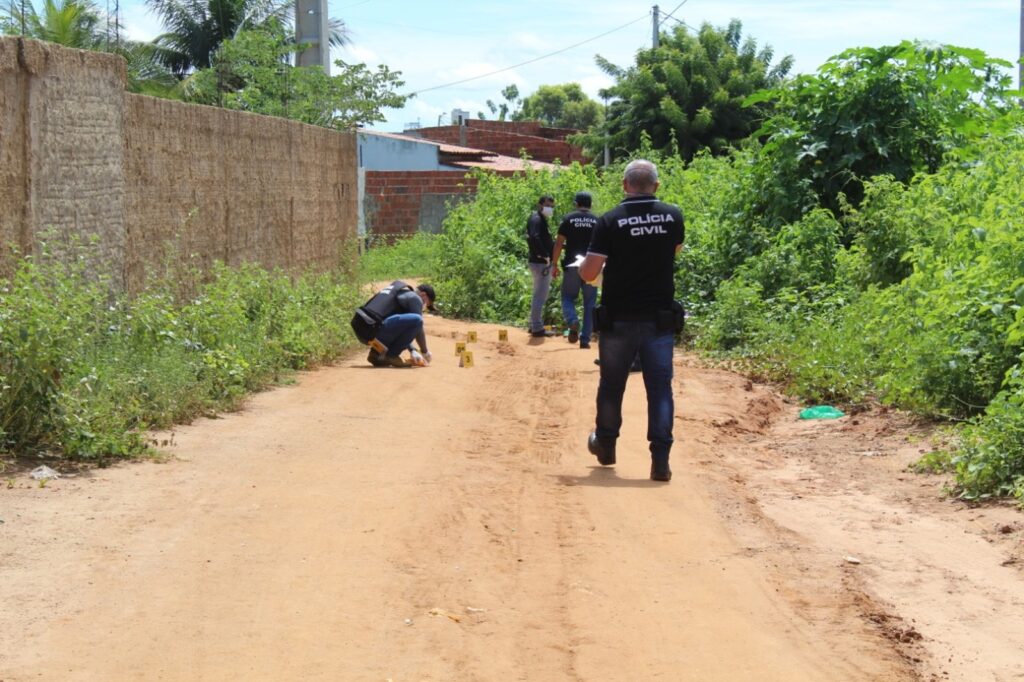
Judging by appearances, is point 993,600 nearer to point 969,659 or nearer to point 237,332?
point 969,659

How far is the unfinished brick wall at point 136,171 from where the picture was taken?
8.73 m

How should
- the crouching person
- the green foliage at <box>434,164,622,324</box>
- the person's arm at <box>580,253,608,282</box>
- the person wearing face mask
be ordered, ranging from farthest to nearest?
the green foliage at <box>434,164,622,324</box> < the person wearing face mask < the crouching person < the person's arm at <box>580,253,608,282</box>

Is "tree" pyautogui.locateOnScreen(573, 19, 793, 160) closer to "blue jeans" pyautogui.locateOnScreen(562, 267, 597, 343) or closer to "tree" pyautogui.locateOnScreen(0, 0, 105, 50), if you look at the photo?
"tree" pyautogui.locateOnScreen(0, 0, 105, 50)

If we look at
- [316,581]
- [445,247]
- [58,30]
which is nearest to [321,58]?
[445,247]

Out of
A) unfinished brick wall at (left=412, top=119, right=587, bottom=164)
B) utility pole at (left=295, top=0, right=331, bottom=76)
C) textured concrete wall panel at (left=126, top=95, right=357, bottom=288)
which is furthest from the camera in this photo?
unfinished brick wall at (left=412, top=119, right=587, bottom=164)

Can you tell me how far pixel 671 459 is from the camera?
892 centimetres

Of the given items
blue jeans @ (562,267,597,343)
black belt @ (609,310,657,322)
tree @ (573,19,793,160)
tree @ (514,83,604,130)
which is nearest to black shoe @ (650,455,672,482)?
black belt @ (609,310,657,322)

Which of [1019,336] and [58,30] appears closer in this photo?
[1019,336]

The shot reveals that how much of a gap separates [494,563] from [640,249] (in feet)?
8.88

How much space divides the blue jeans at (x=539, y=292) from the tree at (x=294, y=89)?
4479 mm

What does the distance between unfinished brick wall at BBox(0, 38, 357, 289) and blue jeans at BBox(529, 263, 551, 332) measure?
292 centimetres

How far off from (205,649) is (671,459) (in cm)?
479

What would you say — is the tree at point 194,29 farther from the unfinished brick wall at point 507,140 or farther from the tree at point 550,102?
the tree at point 550,102

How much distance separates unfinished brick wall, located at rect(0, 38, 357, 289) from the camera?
873cm
